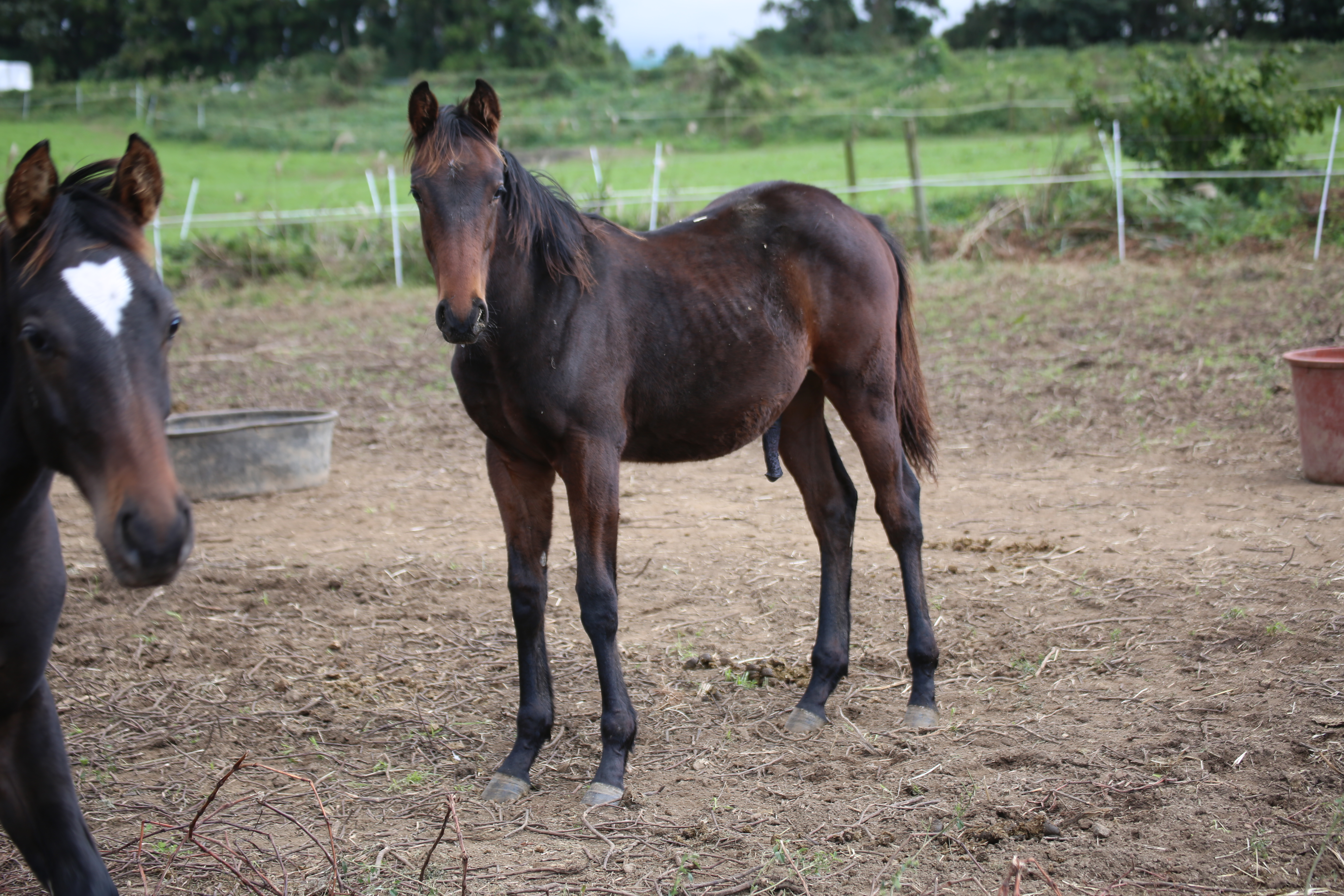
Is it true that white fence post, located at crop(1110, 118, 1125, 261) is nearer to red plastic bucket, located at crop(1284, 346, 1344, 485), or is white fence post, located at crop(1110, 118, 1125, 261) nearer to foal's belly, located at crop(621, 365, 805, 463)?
red plastic bucket, located at crop(1284, 346, 1344, 485)

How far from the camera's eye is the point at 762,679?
3.97m

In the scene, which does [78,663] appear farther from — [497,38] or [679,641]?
[497,38]

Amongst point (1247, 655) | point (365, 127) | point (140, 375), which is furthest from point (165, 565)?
point (365, 127)

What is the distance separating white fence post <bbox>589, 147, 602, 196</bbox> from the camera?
1370 cm

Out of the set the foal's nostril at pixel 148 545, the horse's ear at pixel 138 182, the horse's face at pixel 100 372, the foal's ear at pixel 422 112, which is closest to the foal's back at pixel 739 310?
the foal's ear at pixel 422 112

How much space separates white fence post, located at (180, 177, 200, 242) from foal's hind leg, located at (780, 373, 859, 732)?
13.2 m

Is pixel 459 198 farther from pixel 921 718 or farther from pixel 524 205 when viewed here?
pixel 921 718

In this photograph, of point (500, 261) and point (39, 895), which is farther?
point (500, 261)

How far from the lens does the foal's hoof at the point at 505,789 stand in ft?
10.3

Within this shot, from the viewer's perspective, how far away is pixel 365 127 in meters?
27.6

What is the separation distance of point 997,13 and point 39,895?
45.9 meters

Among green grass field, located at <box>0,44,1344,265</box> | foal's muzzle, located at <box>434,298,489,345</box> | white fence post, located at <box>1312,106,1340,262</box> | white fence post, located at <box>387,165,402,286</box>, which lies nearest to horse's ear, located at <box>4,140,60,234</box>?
foal's muzzle, located at <box>434,298,489,345</box>

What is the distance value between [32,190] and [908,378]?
3100 mm

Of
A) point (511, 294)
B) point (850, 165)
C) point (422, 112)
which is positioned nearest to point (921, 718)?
point (511, 294)
